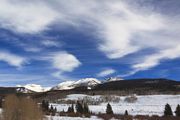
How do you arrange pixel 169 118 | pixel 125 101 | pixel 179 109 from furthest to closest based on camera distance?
pixel 125 101
pixel 179 109
pixel 169 118

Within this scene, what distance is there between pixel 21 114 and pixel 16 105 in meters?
0.71

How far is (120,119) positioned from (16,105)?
15.6 meters

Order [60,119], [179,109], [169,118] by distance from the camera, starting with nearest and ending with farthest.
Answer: [60,119] → [169,118] → [179,109]

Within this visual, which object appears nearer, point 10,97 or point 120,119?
point 10,97

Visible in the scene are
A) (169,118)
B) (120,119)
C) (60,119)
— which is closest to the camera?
(60,119)

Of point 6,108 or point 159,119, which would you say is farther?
point 159,119

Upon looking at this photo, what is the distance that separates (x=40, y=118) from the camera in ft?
87.9

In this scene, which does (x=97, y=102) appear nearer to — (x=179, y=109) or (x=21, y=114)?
(x=179, y=109)

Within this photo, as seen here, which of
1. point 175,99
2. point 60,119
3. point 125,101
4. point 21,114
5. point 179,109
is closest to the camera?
point 21,114

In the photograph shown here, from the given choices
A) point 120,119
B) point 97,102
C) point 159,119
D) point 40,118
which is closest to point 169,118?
point 159,119

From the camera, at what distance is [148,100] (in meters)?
83.3

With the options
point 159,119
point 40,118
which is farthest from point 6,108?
point 159,119

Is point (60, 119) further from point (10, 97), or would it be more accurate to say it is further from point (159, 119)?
point (159, 119)

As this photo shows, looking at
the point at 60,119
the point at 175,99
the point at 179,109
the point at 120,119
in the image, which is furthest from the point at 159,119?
the point at 175,99
